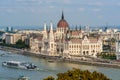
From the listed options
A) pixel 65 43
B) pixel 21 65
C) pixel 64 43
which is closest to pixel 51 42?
pixel 64 43

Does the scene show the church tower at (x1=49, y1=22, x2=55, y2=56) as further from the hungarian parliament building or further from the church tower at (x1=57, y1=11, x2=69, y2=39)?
the church tower at (x1=57, y1=11, x2=69, y2=39)

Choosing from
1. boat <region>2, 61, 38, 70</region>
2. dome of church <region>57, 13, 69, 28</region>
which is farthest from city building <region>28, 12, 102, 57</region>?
boat <region>2, 61, 38, 70</region>

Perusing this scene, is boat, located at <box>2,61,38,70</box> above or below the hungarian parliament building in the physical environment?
below

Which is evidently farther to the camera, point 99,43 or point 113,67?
point 99,43

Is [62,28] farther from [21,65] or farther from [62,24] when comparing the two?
[21,65]

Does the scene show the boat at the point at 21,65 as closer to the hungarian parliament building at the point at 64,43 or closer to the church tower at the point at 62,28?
the hungarian parliament building at the point at 64,43

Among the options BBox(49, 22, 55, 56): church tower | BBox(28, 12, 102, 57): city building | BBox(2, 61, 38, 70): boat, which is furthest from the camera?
BBox(49, 22, 55, 56): church tower

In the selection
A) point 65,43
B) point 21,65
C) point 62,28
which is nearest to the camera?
point 21,65

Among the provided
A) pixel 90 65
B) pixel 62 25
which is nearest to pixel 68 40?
pixel 62 25

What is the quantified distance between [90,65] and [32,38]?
1471 centimetres

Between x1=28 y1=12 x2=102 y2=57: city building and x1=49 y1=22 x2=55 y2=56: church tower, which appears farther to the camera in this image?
x1=49 y1=22 x2=55 y2=56: church tower

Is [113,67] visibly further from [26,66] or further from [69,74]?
[69,74]

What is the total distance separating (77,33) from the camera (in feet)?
113

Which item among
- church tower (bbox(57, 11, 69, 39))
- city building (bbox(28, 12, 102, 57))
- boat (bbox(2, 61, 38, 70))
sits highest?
church tower (bbox(57, 11, 69, 39))
